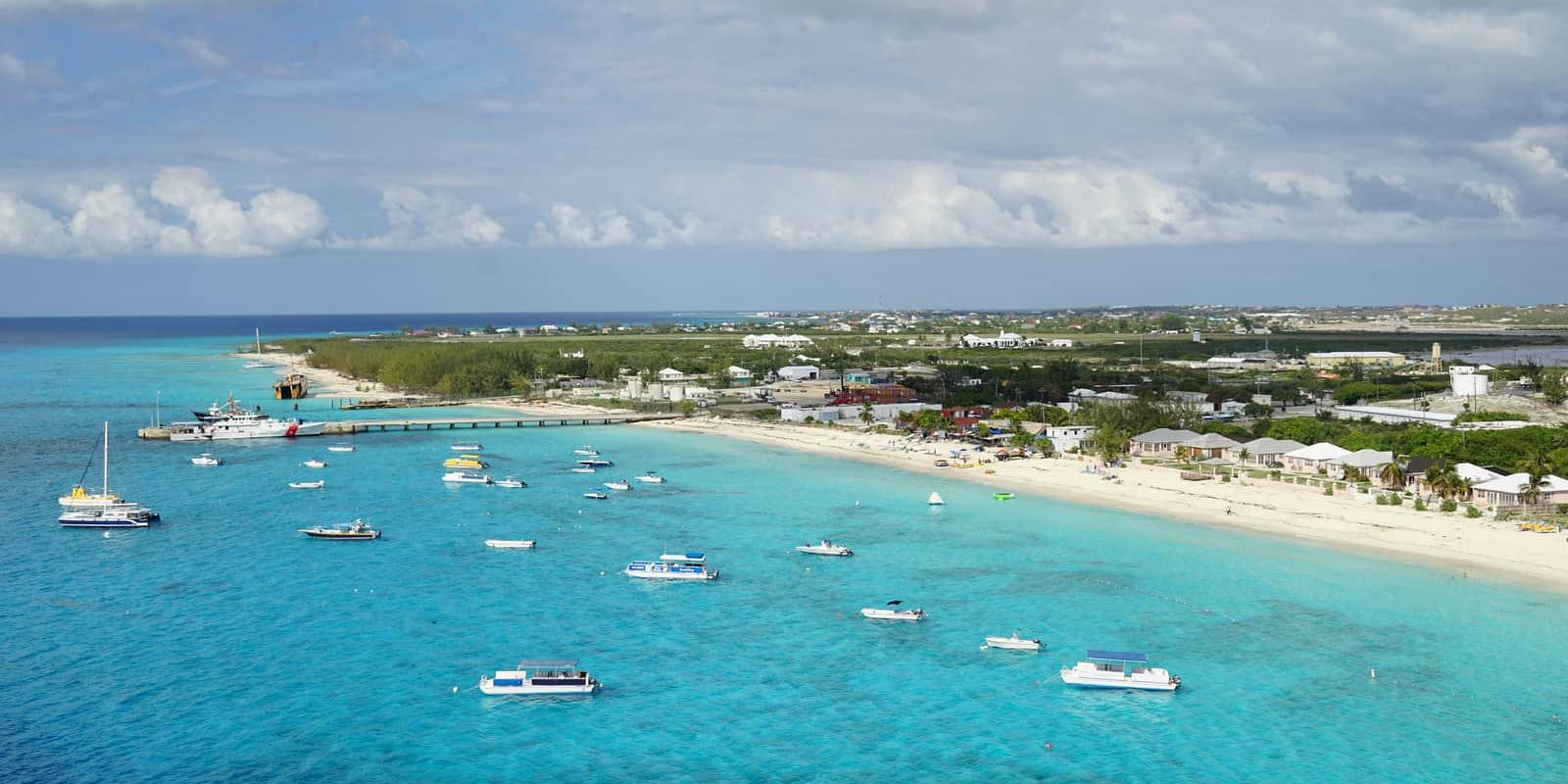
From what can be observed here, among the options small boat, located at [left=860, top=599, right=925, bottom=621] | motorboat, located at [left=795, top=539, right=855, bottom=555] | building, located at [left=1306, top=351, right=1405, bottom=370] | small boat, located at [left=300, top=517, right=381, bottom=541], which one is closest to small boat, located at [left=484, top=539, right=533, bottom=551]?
small boat, located at [left=300, top=517, right=381, bottom=541]

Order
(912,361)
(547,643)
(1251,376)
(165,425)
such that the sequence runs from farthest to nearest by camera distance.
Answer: (912,361), (1251,376), (165,425), (547,643)

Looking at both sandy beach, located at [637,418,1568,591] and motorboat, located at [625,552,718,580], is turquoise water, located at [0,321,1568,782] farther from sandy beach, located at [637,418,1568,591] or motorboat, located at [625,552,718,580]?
sandy beach, located at [637,418,1568,591]

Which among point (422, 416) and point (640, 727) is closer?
point (640, 727)

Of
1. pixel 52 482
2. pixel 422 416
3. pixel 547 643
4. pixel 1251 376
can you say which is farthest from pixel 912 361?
pixel 547 643

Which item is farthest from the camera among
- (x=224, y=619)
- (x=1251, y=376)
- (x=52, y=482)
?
(x=1251, y=376)

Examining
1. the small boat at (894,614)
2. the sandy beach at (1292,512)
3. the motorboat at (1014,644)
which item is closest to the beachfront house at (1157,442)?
the sandy beach at (1292,512)

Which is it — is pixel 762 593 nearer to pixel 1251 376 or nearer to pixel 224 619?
pixel 224 619
